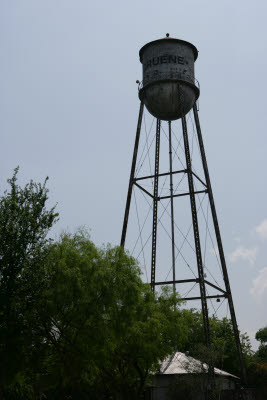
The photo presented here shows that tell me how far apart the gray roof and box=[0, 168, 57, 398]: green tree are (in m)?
10.8

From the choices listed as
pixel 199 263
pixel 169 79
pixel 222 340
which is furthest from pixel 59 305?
pixel 222 340

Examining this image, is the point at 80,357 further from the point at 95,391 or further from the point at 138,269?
the point at 95,391

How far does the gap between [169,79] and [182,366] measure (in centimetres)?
1601

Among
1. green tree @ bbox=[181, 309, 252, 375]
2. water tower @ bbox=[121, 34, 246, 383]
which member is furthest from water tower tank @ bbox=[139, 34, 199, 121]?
green tree @ bbox=[181, 309, 252, 375]

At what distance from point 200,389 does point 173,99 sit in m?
15.8

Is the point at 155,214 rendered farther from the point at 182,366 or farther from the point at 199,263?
the point at 182,366

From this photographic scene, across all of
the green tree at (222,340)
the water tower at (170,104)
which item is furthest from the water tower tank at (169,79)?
→ the green tree at (222,340)

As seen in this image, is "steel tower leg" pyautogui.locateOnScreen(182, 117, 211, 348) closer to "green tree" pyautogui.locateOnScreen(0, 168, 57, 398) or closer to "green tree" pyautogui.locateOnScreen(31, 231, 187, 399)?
"green tree" pyautogui.locateOnScreen(31, 231, 187, 399)

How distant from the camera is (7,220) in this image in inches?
835

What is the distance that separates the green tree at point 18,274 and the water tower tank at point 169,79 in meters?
10.9

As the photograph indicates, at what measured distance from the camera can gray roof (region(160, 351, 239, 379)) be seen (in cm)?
2870

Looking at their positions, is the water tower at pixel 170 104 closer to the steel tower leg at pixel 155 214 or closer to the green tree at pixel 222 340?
the steel tower leg at pixel 155 214

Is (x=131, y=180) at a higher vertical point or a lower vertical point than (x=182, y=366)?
higher

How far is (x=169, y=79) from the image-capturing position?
95.9 ft
